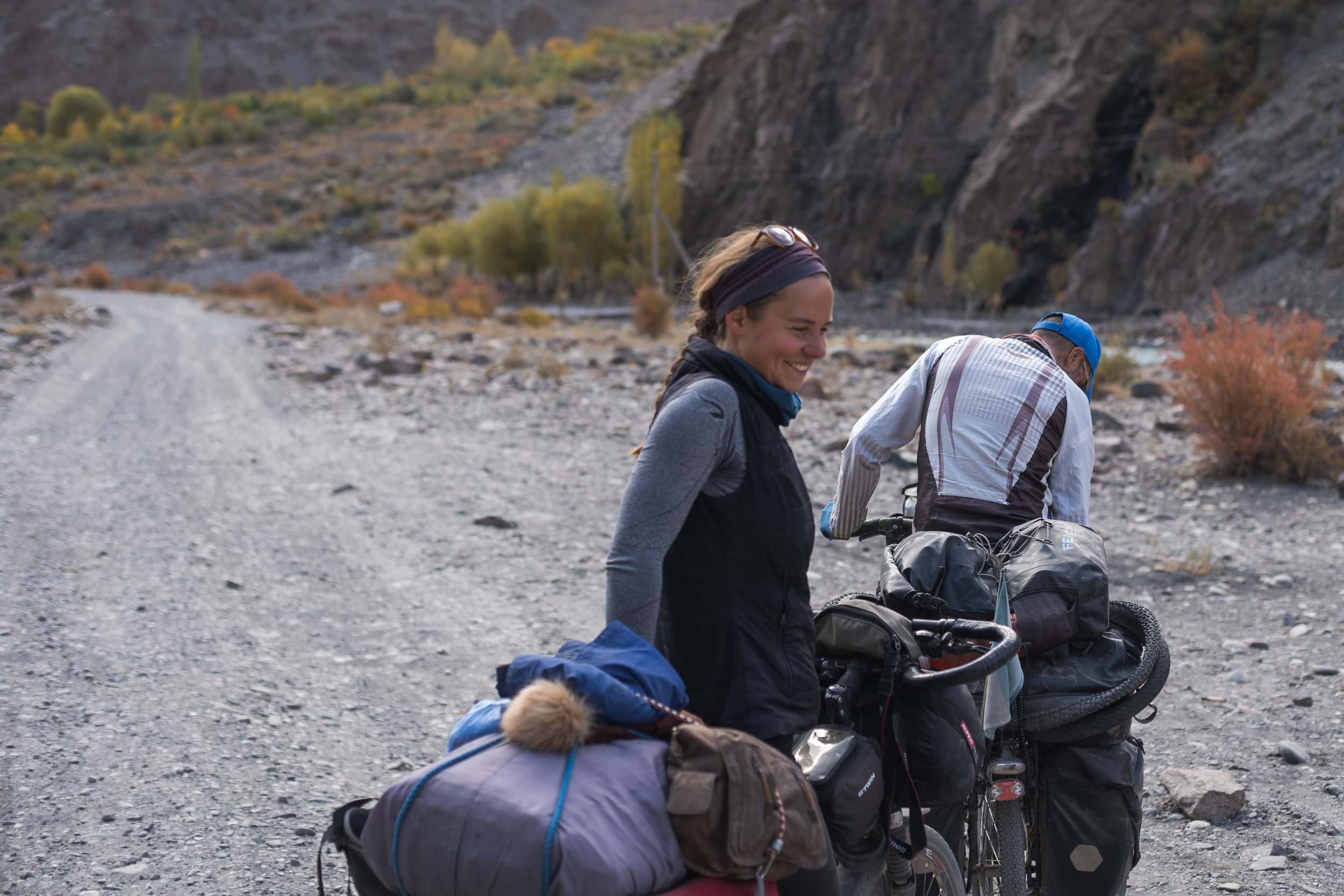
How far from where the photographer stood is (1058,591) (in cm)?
257

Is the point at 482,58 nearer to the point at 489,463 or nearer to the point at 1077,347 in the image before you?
the point at 489,463

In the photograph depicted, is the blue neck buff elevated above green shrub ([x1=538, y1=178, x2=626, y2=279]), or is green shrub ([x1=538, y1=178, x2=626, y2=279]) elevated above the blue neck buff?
the blue neck buff

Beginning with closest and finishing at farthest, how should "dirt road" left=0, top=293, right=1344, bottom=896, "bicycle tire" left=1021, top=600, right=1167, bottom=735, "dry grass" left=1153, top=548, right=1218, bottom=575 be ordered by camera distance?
1. "bicycle tire" left=1021, top=600, right=1167, bottom=735
2. "dirt road" left=0, top=293, right=1344, bottom=896
3. "dry grass" left=1153, top=548, right=1218, bottom=575

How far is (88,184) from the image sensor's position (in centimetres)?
8019

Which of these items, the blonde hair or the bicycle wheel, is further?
the bicycle wheel

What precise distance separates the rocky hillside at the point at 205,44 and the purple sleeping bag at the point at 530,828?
12277 centimetres

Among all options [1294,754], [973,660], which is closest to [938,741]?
[973,660]

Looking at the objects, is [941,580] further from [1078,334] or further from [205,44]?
[205,44]

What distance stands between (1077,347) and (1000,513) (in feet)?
2.42

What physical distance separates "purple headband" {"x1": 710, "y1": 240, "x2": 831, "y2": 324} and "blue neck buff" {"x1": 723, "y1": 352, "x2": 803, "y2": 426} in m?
0.11

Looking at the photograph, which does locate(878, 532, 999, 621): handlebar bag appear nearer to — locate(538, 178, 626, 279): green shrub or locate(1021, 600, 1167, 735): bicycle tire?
locate(1021, 600, 1167, 735): bicycle tire

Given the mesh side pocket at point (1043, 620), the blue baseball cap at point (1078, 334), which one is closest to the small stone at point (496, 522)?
the blue baseball cap at point (1078, 334)

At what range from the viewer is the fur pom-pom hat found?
1601 mm

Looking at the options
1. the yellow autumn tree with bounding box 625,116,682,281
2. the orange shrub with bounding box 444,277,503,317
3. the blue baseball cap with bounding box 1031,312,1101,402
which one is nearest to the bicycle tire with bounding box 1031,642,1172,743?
the blue baseball cap with bounding box 1031,312,1101,402
